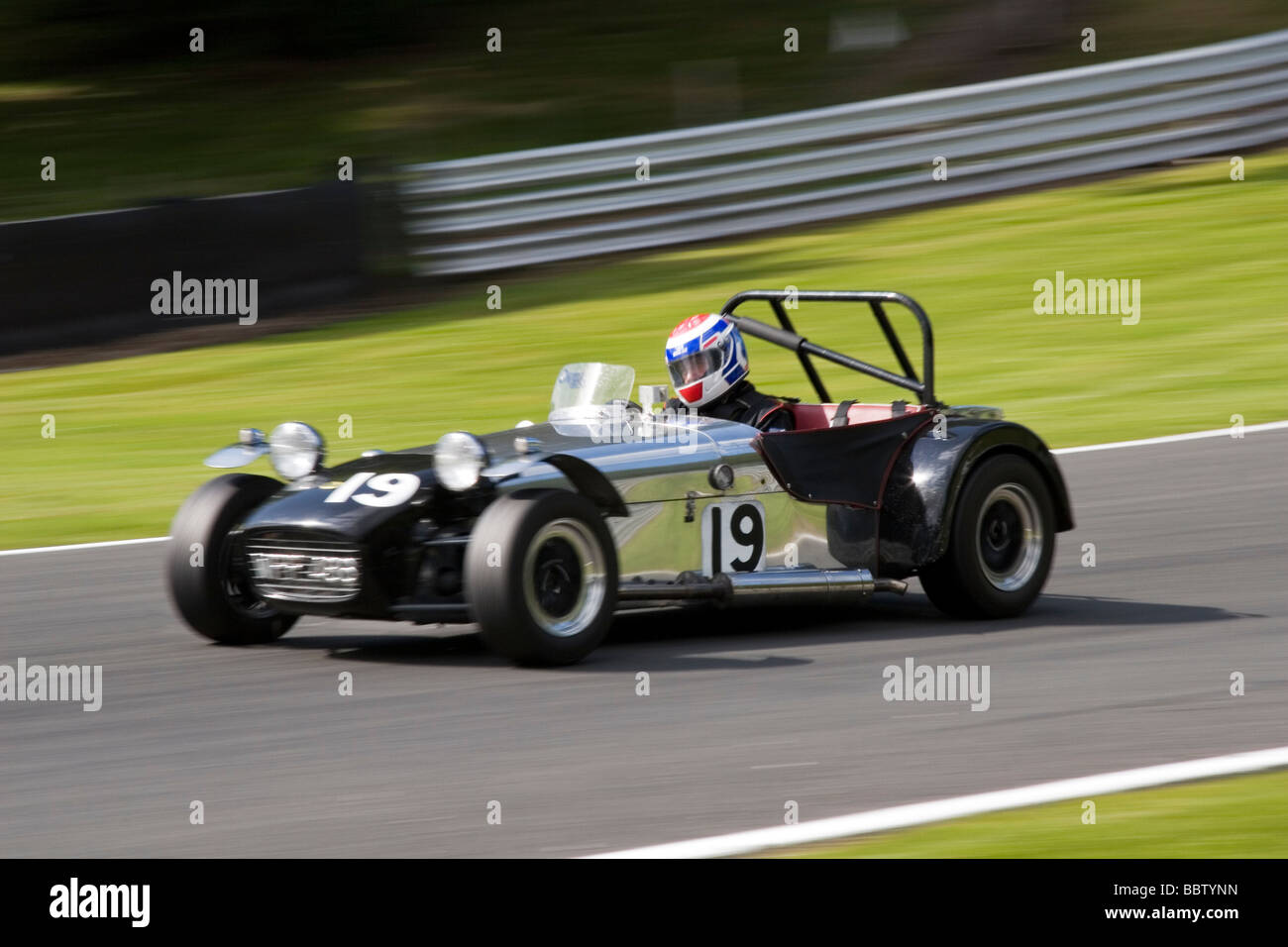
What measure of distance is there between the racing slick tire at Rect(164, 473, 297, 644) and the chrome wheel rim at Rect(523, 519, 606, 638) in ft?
3.59

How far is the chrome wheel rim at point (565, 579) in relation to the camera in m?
6.75

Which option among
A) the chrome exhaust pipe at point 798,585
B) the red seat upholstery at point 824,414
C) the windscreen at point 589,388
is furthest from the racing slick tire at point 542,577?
the red seat upholstery at point 824,414

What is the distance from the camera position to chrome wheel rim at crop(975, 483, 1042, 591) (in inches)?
313

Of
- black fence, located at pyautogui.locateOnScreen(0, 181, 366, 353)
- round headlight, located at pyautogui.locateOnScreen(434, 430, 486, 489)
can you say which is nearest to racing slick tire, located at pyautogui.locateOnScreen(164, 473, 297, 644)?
round headlight, located at pyautogui.locateOnScreen(434, 430, 486, 489)

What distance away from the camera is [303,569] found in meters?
6.87

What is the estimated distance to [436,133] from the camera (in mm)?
21516

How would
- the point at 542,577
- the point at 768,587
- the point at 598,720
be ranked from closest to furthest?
the point at 598,720
the point at 542,577
the point at 768,587

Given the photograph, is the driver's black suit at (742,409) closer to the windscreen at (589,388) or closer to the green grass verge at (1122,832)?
the windscreen at (589,388)

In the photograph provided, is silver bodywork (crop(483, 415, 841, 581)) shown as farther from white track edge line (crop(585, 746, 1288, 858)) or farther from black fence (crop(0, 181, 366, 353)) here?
black fence (crop(0, 181, 366, 353))

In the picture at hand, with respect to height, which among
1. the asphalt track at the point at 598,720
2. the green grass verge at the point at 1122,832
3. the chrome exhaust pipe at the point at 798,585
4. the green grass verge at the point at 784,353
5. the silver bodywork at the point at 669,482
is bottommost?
the green grass verge at the point at 1122,832

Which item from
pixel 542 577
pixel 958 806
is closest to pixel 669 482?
pixel 542 577

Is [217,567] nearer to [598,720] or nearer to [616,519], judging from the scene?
[616,519]

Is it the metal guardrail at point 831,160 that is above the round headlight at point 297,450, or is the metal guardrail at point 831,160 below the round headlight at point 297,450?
above

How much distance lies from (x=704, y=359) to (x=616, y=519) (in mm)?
1061
